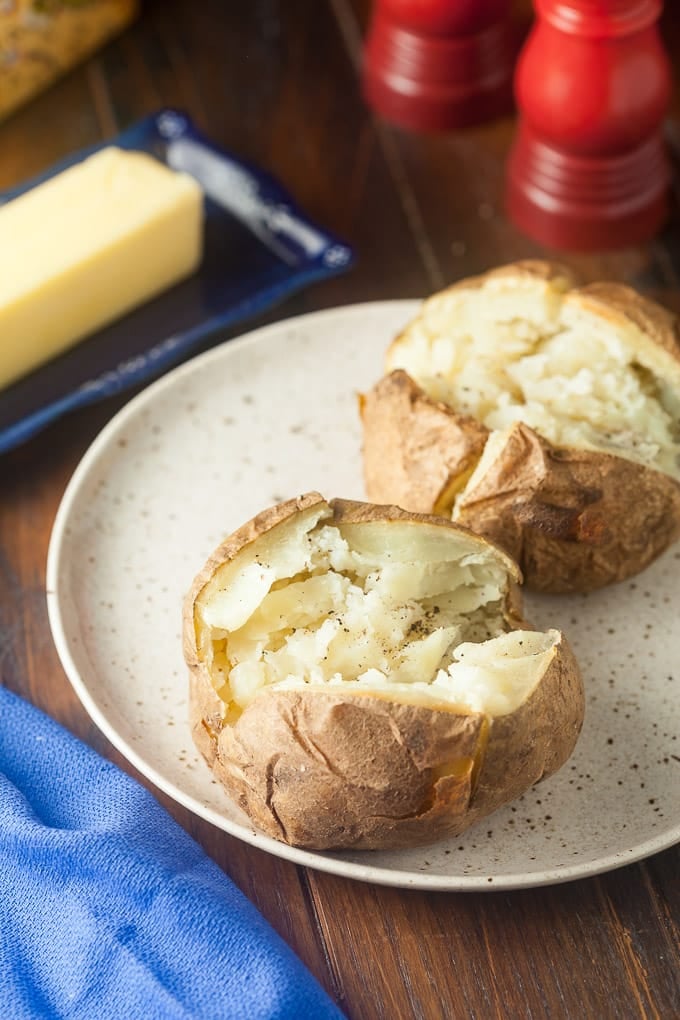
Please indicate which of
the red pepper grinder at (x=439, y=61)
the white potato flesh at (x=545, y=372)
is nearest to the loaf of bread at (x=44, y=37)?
the red pepper grinder at (x=439, y=61)

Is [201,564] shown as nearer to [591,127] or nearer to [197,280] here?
[197,280]

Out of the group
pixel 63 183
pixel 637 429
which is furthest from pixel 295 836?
pixel 63 183

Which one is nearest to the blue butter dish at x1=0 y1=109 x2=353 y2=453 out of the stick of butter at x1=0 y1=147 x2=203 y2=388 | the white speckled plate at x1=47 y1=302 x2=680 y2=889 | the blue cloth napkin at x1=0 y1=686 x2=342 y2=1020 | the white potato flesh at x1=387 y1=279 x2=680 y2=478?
the stick of butter at x1=0 y1=147 x2=203 y2=388

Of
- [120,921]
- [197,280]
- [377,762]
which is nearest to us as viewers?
[377,762]

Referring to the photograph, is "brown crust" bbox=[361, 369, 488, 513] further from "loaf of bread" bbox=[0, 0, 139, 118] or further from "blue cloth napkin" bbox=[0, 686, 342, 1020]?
"loaf of bread" bbox=[0, 0, 139, 118]

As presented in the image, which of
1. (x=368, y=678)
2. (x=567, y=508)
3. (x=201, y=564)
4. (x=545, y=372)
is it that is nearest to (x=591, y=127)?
(x=545, y=372)

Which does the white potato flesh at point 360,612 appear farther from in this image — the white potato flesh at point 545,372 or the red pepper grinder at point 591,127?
the red pepper grinder at point 591,127
